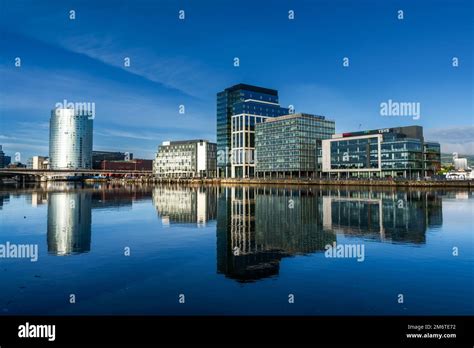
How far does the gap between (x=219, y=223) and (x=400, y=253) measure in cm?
2165

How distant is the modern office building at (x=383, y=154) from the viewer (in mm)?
159625

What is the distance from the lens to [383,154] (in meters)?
166

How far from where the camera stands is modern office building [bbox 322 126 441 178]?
524ft

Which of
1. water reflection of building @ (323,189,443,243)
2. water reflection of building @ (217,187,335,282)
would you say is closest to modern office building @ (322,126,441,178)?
water reflection of building @ (323,189,443,243)

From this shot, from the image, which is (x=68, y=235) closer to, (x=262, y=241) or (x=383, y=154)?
(x=262, y=241)

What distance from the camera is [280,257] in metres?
24.2

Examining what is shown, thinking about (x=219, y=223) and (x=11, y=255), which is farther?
(x=219, y=223)

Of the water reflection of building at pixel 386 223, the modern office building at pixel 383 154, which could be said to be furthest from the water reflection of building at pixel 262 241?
the modern office building at pixel 383 154

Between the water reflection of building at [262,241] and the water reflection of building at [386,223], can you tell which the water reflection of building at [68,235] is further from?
the water reflection of building at [386,223]

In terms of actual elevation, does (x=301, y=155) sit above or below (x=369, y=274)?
above

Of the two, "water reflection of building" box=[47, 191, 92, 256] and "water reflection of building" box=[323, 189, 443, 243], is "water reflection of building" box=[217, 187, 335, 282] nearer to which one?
"water reflection of building" box=[323, 189, 443, 243]
